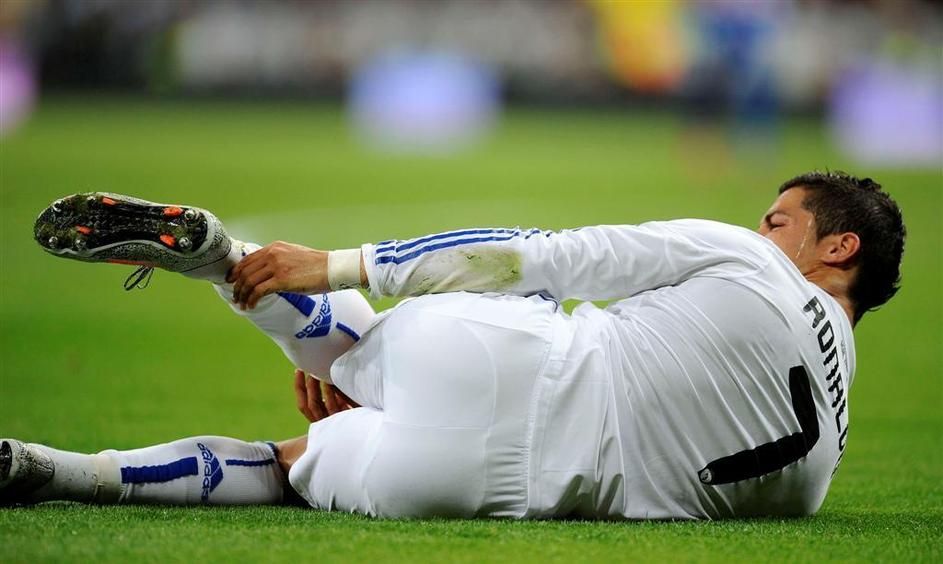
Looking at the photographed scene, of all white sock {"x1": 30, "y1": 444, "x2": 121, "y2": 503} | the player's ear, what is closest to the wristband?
white sock {"x1": 30, "y1": 444, "x2": 121, "y2": 503}

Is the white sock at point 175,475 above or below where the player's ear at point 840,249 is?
below

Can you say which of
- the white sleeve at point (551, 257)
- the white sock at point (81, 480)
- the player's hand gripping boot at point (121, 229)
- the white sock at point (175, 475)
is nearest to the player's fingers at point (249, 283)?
the player's hand gripping boot at point (121, 229)

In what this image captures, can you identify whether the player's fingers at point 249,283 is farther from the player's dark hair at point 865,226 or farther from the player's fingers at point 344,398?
the player's dark hair at point 865,226

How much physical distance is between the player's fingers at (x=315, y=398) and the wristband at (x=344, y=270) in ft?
1.95

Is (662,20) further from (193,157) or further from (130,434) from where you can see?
(130,434)

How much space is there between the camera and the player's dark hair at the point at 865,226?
3338 mm

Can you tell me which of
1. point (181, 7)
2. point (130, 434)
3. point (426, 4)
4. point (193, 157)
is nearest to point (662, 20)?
point (426, 4)

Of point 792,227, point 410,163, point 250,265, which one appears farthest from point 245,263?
point 410,163

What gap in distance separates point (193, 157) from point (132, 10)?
10037 millimetres

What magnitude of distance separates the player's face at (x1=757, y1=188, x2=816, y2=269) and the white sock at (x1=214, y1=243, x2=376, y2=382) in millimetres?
1087

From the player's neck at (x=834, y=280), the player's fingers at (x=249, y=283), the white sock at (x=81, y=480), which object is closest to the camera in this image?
the white sock at (x=81, y=480)

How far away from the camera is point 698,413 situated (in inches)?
121

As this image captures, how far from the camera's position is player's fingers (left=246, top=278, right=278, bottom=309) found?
3211 millimetres

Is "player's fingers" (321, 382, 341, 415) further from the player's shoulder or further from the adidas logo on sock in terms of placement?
the player's shoulder
